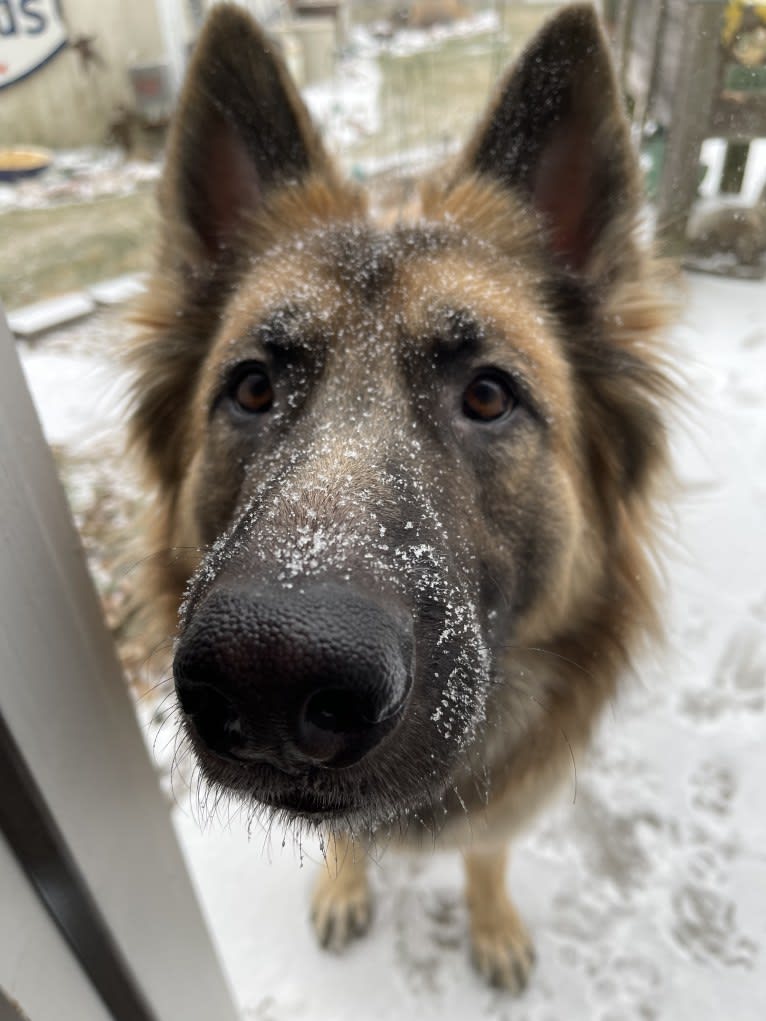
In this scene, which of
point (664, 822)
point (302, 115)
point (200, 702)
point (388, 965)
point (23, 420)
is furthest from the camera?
point (664, 822)

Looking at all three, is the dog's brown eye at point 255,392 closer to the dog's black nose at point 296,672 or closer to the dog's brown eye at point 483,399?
the dog's brown eye at point 483,399

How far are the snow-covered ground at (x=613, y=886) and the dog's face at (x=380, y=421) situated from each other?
39cm

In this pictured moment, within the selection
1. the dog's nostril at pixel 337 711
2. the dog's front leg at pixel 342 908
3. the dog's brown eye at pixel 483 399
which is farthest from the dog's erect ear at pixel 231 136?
the dog's front leg at pixel 342 908

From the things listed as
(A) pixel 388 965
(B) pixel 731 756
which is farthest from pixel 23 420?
(B) pixel 731 756

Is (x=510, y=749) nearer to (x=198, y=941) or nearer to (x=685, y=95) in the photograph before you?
(x=198, y=941)

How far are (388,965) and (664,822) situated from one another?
3.56ft

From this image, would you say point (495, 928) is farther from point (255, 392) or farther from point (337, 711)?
point (255, 392)

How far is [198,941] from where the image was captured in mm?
1798

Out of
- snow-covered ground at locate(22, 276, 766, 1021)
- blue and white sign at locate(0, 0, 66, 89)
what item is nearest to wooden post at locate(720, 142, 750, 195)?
snow-covered ground at locate(22, 276, 766, 1021)

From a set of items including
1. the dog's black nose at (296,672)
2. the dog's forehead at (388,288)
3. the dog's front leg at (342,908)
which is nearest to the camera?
the dog's black nose at (296,672)

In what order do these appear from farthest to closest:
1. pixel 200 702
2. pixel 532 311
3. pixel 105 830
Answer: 1. pixel 532 311
2. pixel 105 830
3. pixel 200 702

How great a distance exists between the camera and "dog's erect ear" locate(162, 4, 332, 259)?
5.64ft

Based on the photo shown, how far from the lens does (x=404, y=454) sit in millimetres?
1423

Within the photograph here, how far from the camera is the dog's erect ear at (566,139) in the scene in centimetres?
161
